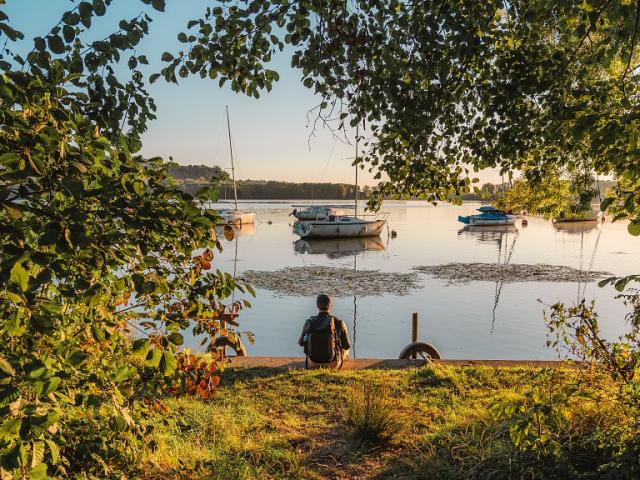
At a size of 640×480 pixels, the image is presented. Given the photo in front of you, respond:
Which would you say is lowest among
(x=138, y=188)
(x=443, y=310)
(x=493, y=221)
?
(x=443, y=310)

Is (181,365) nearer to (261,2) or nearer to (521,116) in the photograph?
(261,2)

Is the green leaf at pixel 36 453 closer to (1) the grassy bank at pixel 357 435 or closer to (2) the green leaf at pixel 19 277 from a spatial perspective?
(2) the green leaf at pixel 19 277

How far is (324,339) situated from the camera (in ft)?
26.5

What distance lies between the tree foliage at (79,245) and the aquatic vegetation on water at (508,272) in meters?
25.3

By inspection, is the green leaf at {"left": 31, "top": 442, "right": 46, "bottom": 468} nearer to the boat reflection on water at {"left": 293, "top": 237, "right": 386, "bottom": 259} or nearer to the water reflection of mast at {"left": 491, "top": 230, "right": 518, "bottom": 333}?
the water reflection of mast at {"left": 491, "top": 230, "right": 518, "bottom": 333}

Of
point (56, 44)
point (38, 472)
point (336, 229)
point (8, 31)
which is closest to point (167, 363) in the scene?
point (38, 472)

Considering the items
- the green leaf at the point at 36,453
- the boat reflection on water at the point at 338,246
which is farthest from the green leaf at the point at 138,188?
the boat reflection on water at the point at 338,246

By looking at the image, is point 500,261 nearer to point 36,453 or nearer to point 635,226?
point 635,226

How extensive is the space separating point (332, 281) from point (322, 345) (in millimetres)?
17331

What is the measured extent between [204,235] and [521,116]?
4225 mm

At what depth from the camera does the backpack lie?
8.00 meters

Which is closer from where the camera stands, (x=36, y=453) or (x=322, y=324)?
(x=36, y=453)

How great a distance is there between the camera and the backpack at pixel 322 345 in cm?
800

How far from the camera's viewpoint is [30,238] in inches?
78.1
